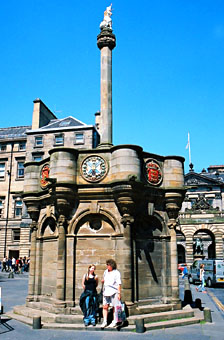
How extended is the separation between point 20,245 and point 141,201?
4169 centimetres

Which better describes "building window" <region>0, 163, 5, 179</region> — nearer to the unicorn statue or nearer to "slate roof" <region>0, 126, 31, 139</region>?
"slate roof" <region>0, 126, 31, 139</region>

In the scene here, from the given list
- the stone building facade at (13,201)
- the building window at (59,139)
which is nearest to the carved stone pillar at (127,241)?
the building window at (59,139)

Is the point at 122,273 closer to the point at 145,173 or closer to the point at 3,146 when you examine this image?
the point at 145,173

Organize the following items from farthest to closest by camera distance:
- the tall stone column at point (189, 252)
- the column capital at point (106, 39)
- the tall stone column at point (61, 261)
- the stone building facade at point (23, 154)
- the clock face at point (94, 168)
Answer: the tall stone column at point (189, 252), the stone building facade at point (23, 154), the column capital at point (106, 39), the clock face at point (94, 168), the tall stone column at point (61, 261)

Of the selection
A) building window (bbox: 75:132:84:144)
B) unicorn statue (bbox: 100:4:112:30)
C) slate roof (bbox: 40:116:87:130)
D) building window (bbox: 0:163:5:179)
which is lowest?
unicorn statue (bbox: 100:4:112:30)

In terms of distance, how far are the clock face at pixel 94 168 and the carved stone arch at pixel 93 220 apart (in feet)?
3.74

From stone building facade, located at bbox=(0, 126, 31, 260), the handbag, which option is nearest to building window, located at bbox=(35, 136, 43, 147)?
stone building facade, located at bbox=(0, 126, 31, 260)

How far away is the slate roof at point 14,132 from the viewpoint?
56763 millimetres

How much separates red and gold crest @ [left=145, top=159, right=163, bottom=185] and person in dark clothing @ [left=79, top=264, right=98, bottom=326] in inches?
151

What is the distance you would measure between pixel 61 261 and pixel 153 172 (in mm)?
4531

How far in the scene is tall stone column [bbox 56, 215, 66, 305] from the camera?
11.0m

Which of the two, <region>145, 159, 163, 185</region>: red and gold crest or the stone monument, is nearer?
the stone monument

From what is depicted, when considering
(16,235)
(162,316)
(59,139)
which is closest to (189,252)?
(59,139)

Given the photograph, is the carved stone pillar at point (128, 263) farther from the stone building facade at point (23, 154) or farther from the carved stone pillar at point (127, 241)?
the stone building facade at point (23, 154)
